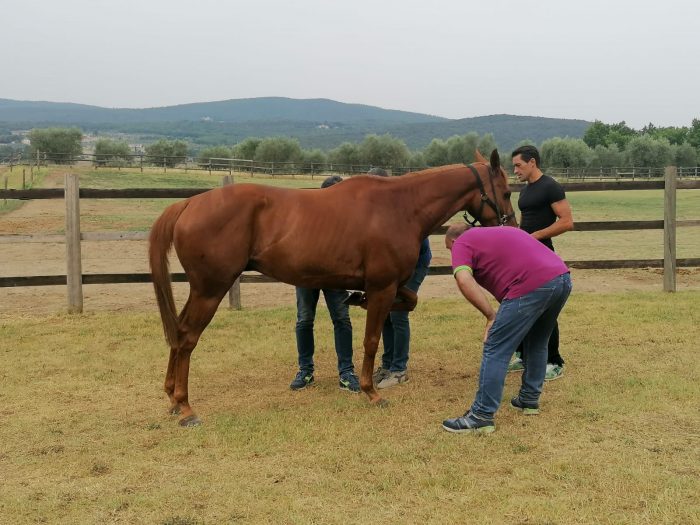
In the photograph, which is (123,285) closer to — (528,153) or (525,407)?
(528,153)

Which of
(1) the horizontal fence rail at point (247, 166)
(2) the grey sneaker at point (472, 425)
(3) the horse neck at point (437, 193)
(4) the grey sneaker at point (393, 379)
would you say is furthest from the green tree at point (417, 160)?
(2) the grey sneaker at point (472, 425)

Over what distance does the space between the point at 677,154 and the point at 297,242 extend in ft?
278

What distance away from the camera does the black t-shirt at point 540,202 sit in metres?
5.34

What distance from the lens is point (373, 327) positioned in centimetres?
497

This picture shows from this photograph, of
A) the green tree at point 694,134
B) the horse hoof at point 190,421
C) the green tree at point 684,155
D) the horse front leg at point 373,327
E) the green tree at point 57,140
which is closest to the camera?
the horse hoof at point 190,421

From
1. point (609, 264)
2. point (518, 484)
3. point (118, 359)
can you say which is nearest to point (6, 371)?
point (118, 359)

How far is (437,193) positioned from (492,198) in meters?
0.45

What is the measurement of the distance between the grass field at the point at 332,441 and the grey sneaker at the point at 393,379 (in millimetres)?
165

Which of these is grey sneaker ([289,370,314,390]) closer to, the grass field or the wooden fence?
the grass field

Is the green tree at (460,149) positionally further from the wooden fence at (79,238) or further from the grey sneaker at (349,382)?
the grey sneaker at (349,382)

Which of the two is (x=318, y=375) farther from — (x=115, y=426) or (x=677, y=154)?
(x=677, y=154)

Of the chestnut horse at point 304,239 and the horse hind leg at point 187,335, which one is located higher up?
the chestnut horse at point 304,239

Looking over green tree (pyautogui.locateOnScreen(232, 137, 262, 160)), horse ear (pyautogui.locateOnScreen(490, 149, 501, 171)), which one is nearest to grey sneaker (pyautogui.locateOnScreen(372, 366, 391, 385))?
horse ear (pyautogui.locateOnScreen(490, 149, 501, 171))

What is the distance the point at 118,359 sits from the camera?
20.6 feet
